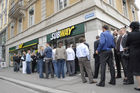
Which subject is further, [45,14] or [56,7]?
[45,14]

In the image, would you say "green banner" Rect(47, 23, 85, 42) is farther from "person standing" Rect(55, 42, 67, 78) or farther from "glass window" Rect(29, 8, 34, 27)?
"glass window" Rect(29, 8, 34, 27)

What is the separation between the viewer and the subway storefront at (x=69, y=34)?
8641 mm

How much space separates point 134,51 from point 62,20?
7.50 m

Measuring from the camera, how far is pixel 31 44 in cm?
1402

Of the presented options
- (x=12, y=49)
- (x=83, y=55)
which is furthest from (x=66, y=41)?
(x=12, y=49)

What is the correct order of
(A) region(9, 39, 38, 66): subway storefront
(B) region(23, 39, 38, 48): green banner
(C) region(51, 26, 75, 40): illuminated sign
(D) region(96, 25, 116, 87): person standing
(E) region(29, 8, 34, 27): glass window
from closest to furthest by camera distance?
(D) region(96, 25, 116, 87): person standing → (C) region(51, 26, 75, 40): illuminated sign → (B) region(23, 39, 38, 48): green banner → (A) region(9, 39, 38, 66): subway storefront → (E) region(29, 8, 34, 27): glass window

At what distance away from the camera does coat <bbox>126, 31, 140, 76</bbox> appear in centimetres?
333

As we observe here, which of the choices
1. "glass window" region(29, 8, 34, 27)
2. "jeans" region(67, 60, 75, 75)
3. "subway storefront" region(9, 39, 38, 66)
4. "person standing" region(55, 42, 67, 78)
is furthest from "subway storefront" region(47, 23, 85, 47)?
"glass window" region(29, 8, 34, 27)

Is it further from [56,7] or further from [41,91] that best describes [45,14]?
[41,91]

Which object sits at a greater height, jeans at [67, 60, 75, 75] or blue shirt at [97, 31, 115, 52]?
blue shirt at [97, 31, 115, 52]

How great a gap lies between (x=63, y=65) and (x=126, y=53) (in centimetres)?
350

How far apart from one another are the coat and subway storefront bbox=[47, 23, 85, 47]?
5042 mm

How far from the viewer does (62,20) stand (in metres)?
10.0

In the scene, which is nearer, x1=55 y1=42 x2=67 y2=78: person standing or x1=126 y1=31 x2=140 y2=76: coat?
x1=126 y1=31 x2=140 y2=76: coat
